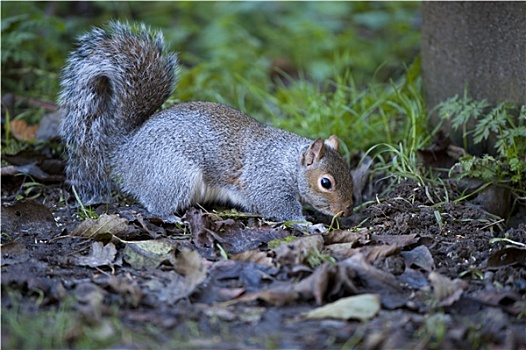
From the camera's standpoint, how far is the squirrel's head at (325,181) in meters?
3.89

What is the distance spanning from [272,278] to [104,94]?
1736mm

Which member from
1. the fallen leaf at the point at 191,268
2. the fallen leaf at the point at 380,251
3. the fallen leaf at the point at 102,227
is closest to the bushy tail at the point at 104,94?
the fallen leaf at the point at 102,227

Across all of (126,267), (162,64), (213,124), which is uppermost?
(162,64)

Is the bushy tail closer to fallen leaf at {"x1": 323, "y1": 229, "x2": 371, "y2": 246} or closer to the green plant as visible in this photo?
fallen leaf at {"x1": 323, "y1": 229, "x2": 371, "y2": 246}

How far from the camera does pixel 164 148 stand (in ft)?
12.9

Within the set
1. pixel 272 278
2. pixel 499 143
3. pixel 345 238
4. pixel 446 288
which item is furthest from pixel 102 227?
pixel 499 143

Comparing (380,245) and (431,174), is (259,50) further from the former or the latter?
(380,245)

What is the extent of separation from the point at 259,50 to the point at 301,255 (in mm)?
4588

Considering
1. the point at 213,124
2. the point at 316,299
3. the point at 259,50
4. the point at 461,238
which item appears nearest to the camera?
Result: the point at 316,299

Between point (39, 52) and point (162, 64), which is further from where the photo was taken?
point (39, 52)

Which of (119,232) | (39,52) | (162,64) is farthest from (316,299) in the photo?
(39,52)

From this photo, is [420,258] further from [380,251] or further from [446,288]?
[446,288]

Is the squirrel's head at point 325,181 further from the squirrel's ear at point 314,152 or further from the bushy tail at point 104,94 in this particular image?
the bushy tail at point 104,94

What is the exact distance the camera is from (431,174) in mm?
4195
